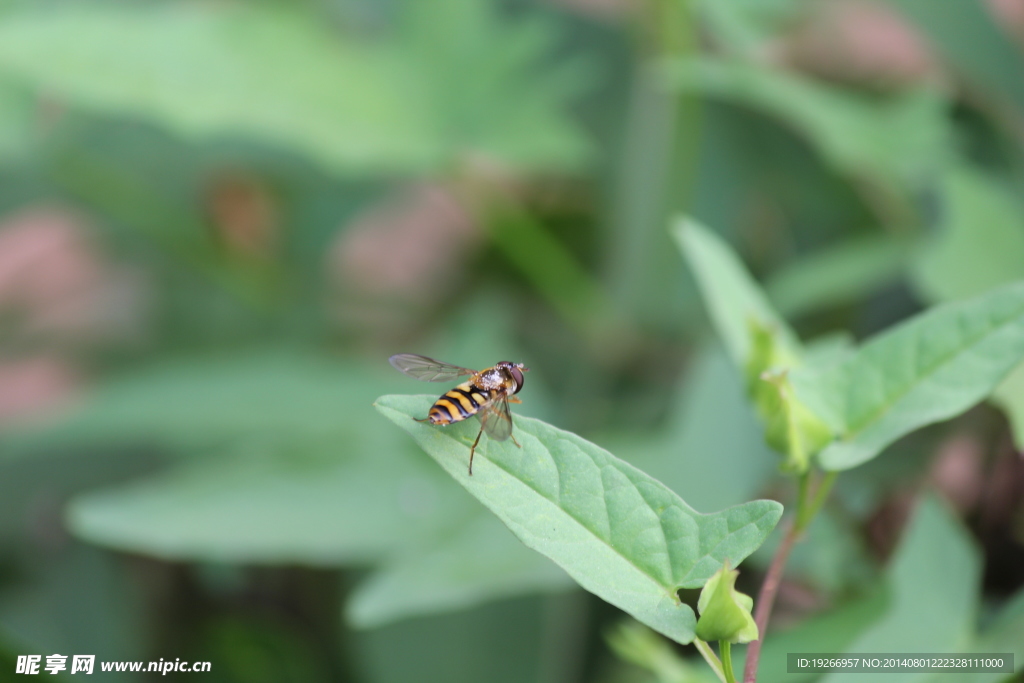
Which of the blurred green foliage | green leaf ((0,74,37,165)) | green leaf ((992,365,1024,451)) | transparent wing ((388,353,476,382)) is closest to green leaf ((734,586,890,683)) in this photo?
the blurred green foliage

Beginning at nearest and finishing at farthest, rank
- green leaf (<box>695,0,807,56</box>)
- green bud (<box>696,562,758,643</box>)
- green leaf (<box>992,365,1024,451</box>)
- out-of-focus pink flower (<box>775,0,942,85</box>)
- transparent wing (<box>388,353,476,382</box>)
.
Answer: green bud (<box>696,562,758,643</box>) → green leaf (<box>992,365,1024,451</box>) → transparent wing (<box>388,353,476,382</box>) → green leaf (<box>695,0,807,56</box>) → out-of-focus pink flower (<box>775,0,942,85</box>)

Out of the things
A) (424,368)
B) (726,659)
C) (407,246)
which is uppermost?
(407,246)

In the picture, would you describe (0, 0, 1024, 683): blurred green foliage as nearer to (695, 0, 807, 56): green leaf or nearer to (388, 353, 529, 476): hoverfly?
(695, 0, 807, 56): green leaf

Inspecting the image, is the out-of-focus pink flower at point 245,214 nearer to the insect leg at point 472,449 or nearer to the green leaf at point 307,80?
the green leaf at point 307,80

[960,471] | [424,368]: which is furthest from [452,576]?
[960,471]

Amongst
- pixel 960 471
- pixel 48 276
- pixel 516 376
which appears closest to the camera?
pixel 516 376

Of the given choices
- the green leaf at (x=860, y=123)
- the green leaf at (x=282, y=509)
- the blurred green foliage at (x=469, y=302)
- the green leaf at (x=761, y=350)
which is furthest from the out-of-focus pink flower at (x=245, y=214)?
the green leaf at (x=761, y=350)

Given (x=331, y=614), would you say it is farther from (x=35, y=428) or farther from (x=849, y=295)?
(x=849, y=295)

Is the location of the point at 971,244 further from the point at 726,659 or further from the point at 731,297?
the point at 726,659

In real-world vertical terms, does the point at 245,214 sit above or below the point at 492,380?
above
